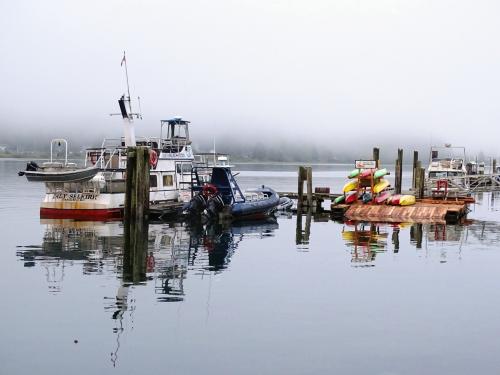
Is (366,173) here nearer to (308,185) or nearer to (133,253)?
(308,185)

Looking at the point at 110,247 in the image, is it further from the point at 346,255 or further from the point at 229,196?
the point at 229,196

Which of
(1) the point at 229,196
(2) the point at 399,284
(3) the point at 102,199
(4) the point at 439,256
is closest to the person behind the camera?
(2) the point at 399,284

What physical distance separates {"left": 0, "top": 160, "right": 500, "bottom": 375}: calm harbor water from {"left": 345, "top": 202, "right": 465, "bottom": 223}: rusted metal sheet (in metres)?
8.50

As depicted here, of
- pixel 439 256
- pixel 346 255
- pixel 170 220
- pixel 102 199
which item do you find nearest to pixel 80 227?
pixel 102 199

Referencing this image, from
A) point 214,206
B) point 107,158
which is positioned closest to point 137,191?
point 214,206

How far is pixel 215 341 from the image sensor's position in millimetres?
15172

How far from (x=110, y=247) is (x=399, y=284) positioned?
42.8 ft

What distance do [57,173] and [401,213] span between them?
21.2m

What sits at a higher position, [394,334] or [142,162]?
[142,162]

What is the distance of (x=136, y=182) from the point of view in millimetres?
35875

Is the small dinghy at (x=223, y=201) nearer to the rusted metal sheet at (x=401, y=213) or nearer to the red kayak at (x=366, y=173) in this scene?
the rusted metal sheet at (x=401, y=213)

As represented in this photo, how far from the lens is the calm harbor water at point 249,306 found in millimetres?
13969

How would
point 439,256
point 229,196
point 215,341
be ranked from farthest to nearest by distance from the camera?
point 229,196
point 439,256
point 215,341

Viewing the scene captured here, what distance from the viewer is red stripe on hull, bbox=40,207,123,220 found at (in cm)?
3944
